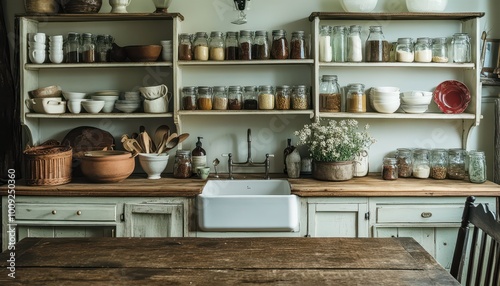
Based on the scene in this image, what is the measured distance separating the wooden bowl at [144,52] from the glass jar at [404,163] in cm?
176

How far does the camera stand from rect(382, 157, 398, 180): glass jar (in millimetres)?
3537

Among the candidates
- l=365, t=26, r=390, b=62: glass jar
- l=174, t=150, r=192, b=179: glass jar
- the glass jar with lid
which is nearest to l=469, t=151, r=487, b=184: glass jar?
the glass jar with lid

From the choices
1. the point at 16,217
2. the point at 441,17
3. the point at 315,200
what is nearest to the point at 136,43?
the point at 16,217

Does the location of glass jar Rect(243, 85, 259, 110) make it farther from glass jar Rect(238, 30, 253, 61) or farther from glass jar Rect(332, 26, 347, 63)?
glass jar Rect(332, 26, 347, 63)

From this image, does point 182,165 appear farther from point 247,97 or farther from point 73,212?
point 73,212

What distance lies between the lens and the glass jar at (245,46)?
3.63 metres

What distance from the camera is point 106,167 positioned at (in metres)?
3.40

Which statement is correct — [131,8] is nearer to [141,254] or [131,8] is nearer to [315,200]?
[315,200]

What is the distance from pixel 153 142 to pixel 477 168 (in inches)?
83.7

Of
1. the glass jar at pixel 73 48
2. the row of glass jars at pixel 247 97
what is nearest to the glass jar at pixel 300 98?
the row of glass jars at pixel 247 97

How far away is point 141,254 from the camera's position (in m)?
2.03

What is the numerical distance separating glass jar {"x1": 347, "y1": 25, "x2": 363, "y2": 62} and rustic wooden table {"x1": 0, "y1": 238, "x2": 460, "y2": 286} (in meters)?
1.68

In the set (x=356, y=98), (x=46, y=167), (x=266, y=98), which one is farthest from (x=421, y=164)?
(x=46, y=167)

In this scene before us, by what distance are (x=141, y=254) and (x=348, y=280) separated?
77 cm
